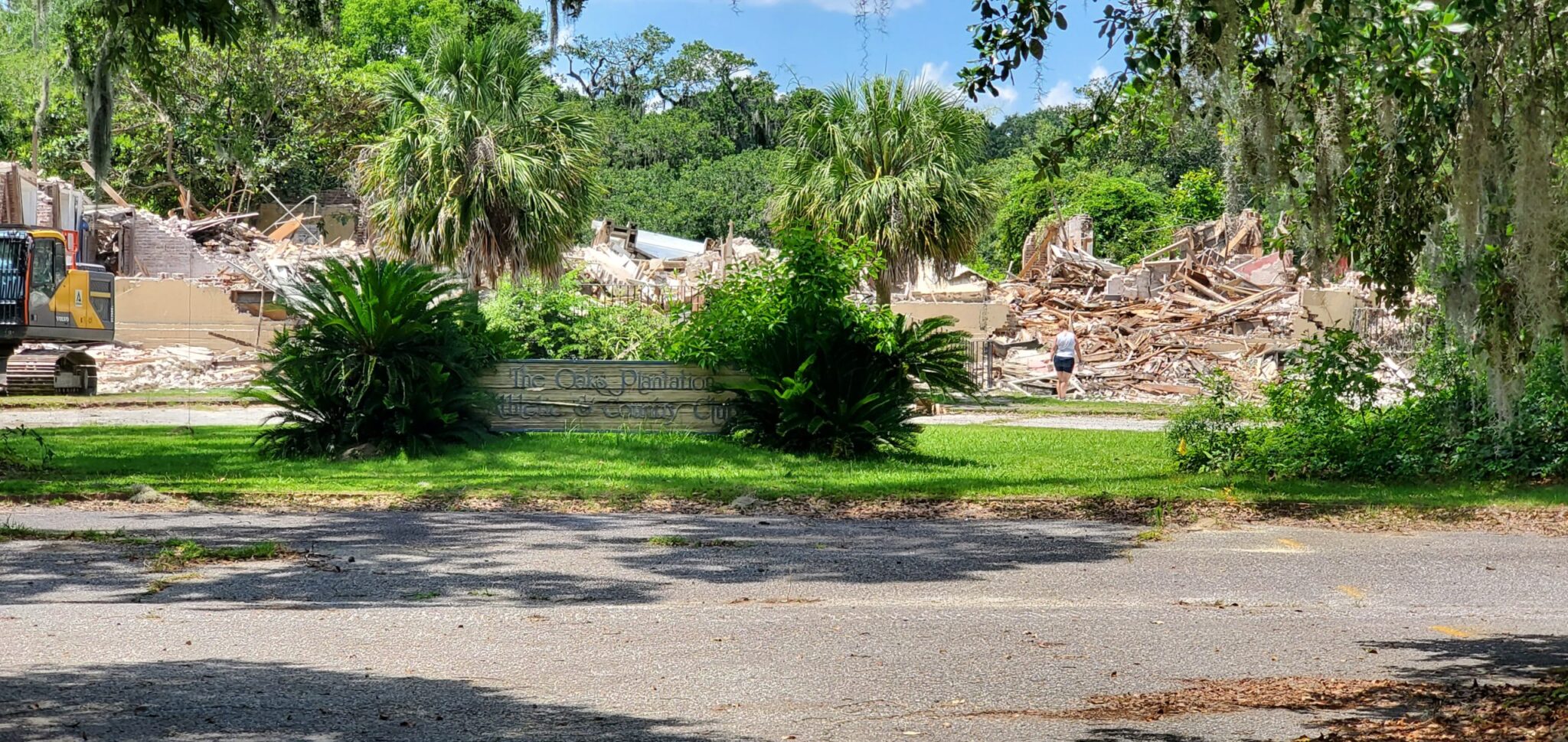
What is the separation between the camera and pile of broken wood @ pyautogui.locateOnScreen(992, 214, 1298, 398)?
33250 mm

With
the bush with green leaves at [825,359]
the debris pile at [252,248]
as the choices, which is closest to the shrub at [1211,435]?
the bush with green leaves at [825,359]

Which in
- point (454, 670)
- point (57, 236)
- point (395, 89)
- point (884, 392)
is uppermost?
point (395, 89)

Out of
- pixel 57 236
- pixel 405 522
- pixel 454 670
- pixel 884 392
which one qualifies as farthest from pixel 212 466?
pixel 57 236

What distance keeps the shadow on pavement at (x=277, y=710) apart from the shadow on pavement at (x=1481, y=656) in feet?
10.7

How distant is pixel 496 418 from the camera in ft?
54.8

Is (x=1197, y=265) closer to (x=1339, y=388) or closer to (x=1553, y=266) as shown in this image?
(x=1339, y=388)

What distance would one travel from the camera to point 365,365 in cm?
1494

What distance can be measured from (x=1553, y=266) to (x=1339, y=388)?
8.14m

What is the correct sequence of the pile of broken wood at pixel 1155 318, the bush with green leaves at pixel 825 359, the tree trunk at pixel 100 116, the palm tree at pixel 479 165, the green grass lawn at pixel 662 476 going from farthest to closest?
the pile of broken wood at pixel 1155 318, the palm tree at pixel 479 165, the tree trunk at pixel 100 116, the bush with green leaves at pixel 825 359, the green grass lawn at pixel 662 476

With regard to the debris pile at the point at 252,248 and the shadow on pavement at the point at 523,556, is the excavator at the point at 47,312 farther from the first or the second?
the shadow on pavement at the point at 523,556

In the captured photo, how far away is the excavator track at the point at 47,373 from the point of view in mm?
27609

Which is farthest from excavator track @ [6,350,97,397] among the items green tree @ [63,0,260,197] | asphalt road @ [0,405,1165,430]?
green tree @ [63,0,260,197]

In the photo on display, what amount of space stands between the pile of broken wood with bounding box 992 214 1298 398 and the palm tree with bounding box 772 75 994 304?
6117mm

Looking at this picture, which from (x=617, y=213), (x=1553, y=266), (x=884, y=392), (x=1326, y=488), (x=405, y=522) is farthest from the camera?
(x=617, y=213)
